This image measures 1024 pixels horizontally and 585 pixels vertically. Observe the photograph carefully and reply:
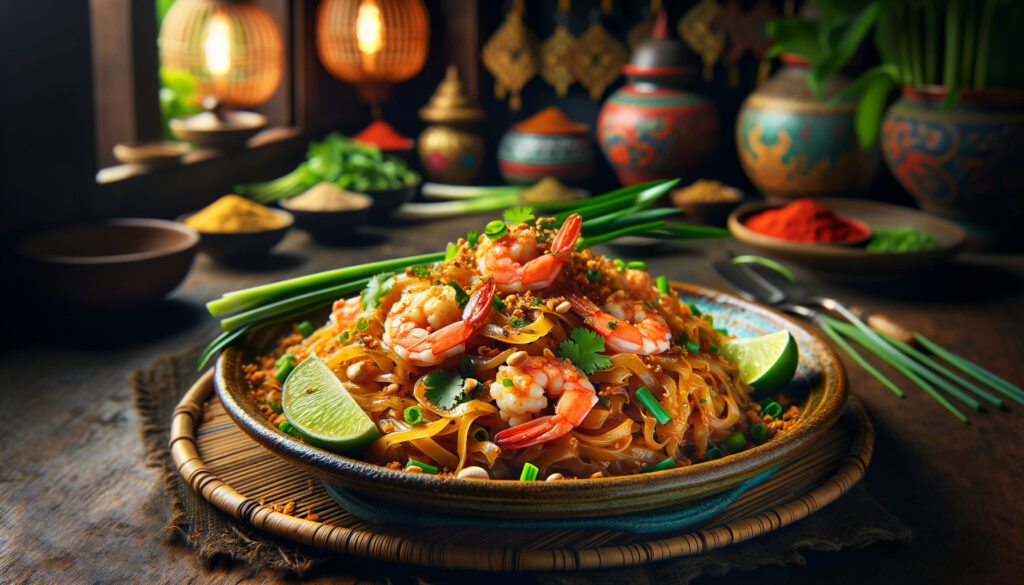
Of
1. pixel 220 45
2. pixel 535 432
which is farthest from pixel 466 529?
pixel 220 45

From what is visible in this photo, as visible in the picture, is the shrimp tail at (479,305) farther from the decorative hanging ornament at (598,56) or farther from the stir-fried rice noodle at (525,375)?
the decorative hanging ornament at (598,56)

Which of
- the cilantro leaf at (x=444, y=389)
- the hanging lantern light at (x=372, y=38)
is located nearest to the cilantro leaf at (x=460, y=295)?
the cilantro leaf at (x=444, y=389)

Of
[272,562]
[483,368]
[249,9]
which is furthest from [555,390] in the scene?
[249,9]

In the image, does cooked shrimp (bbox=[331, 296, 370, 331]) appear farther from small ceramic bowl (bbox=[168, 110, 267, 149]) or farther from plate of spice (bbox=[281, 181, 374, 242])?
small ceramic bowl (bbox=[168, 110, 267, 149])

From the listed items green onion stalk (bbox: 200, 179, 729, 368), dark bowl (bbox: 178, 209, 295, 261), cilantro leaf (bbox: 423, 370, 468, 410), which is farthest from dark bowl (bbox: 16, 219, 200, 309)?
cilantro leaf (bbox: 423, 370, 468, 410)

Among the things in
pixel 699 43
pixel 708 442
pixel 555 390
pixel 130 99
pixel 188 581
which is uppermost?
pixel 699 43

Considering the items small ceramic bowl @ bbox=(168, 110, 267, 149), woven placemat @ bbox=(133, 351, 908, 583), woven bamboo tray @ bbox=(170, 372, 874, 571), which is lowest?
woven placemat @ bbox=(133, 351, 908, 583)

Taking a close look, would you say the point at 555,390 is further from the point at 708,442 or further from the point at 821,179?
the point at 821,179
